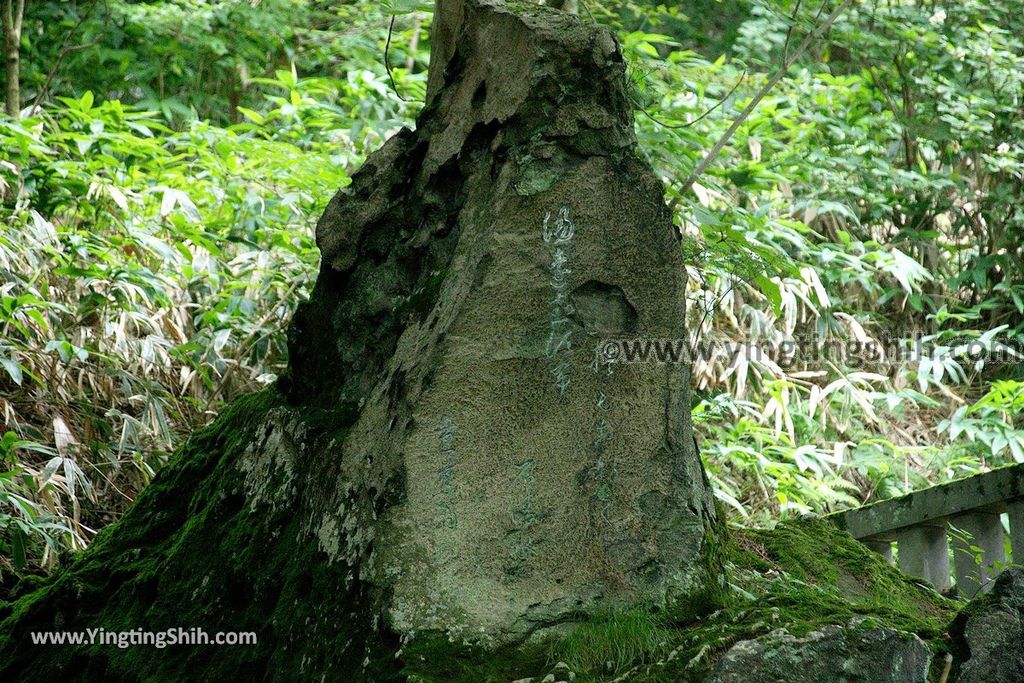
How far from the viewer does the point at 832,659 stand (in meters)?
1.99

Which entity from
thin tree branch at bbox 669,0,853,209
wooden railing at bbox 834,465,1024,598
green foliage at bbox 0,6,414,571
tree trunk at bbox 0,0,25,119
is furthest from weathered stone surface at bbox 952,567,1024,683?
tree trunk at bbox 0,0,25,119

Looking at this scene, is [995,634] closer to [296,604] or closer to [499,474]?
[499,474]

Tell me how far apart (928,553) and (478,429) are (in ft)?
7.12

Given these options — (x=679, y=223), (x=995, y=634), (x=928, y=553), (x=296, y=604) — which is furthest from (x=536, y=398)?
(x=679, y=223)

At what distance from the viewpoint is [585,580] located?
2291mm

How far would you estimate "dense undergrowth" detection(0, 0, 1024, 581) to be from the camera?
176 inches

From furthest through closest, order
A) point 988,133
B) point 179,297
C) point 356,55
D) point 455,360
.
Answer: point 356,55
point 988,133
point 179,297
point 455,360

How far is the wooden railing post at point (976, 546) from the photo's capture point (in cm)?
339

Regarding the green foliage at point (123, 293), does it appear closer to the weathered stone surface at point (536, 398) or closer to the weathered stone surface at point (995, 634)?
the weathered stone surface at point (536, 398)

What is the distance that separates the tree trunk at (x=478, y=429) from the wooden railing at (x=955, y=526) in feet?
4.15

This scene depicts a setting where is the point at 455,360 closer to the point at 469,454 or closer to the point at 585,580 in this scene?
the point at 469,454

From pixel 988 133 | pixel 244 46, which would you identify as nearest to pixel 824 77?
pixel 988 133

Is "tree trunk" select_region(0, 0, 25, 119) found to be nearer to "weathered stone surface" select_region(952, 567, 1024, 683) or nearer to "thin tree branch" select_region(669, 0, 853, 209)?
"thin tree branch" select_region(669, 0, 853, 209)

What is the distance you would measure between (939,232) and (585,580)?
5826 mm
